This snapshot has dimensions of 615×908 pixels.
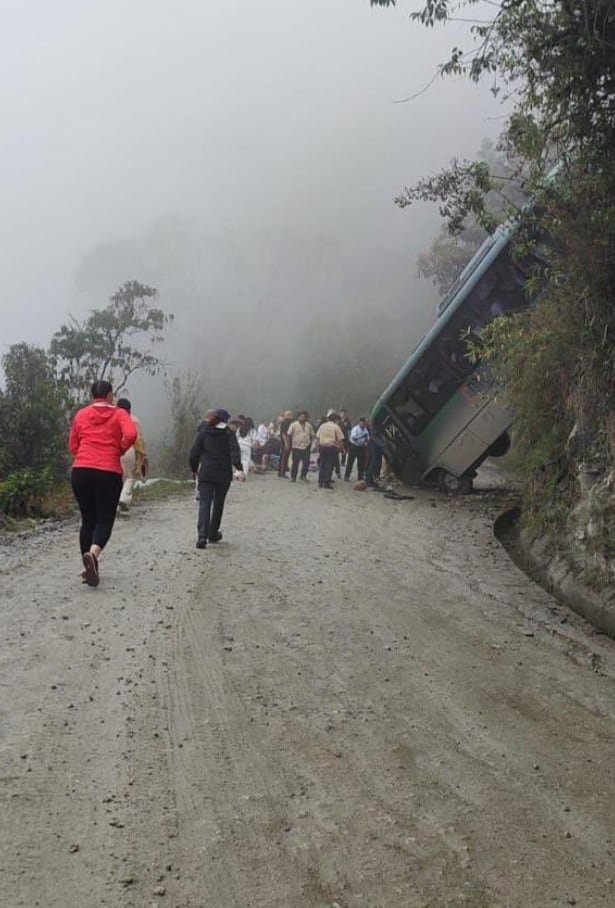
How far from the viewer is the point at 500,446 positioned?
50.3 feet

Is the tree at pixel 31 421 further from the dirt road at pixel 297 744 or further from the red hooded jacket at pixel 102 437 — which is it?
the red hooded jacket at pixel 102 437

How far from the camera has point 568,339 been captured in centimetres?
841

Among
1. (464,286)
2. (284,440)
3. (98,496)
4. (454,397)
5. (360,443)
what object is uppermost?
(464,286)

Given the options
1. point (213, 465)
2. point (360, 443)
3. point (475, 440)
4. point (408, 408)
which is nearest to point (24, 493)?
point (213, 465)

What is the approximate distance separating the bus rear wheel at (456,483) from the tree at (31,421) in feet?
24.3

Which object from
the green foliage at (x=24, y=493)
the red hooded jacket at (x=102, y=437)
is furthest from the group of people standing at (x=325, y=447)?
the red hooded jacket at (x=102, y=437)

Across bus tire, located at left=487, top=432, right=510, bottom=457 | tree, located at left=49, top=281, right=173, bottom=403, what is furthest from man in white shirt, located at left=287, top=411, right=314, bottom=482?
tree, located at left=49, top=281, right=173, bottom=403

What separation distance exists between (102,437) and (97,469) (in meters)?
0.30

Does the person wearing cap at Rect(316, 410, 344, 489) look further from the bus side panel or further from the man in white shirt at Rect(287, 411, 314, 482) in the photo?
the bus side panel

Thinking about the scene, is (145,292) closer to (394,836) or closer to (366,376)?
Answer: (366,376)

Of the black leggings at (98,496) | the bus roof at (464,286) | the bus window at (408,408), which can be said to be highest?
the bus roof at (464,286)

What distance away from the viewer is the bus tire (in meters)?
14.9

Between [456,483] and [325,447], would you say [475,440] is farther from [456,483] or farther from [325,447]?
[325,447]

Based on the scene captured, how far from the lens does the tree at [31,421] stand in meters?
13.4
